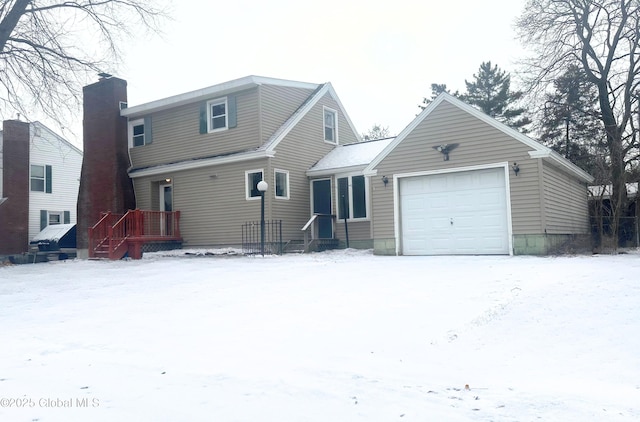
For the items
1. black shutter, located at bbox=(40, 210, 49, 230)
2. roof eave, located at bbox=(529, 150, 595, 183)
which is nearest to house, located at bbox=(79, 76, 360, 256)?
black shutter, located at bbox=(40, 210, 49, 230)

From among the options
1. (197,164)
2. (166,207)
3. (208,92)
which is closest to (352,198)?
(197,164)

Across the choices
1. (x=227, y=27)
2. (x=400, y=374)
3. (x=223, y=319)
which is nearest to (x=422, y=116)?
(x=223, y=319)

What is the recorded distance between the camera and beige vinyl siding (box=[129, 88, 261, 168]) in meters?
18.1

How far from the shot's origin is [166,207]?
20.2 metres

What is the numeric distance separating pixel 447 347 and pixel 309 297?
289cm

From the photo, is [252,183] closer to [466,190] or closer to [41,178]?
[466,190]

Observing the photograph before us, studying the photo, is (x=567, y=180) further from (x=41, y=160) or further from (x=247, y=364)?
(x=41, y=160)

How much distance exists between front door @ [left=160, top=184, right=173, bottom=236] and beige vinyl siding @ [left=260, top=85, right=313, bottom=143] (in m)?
4.52

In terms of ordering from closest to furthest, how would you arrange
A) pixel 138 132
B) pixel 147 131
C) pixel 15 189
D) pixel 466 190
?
pixel 466 190 → pixel 147 131 → pixel 138 132 → pixel 15 189

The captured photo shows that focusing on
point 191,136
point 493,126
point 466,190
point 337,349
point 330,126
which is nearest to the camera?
point 337,349

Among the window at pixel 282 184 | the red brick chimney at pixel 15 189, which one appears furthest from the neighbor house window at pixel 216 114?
the red brick chimney at pixel 15 189

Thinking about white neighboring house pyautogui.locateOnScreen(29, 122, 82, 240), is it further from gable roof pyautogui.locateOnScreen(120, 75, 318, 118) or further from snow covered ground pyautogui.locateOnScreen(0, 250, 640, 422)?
snow covered ground pyautogui.locateOnScreen(0, 250, 640, 422)

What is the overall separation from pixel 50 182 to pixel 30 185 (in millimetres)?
1053

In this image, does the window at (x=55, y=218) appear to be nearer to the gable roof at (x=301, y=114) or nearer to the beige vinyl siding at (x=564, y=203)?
the gable roof at (x=301, y=114)
